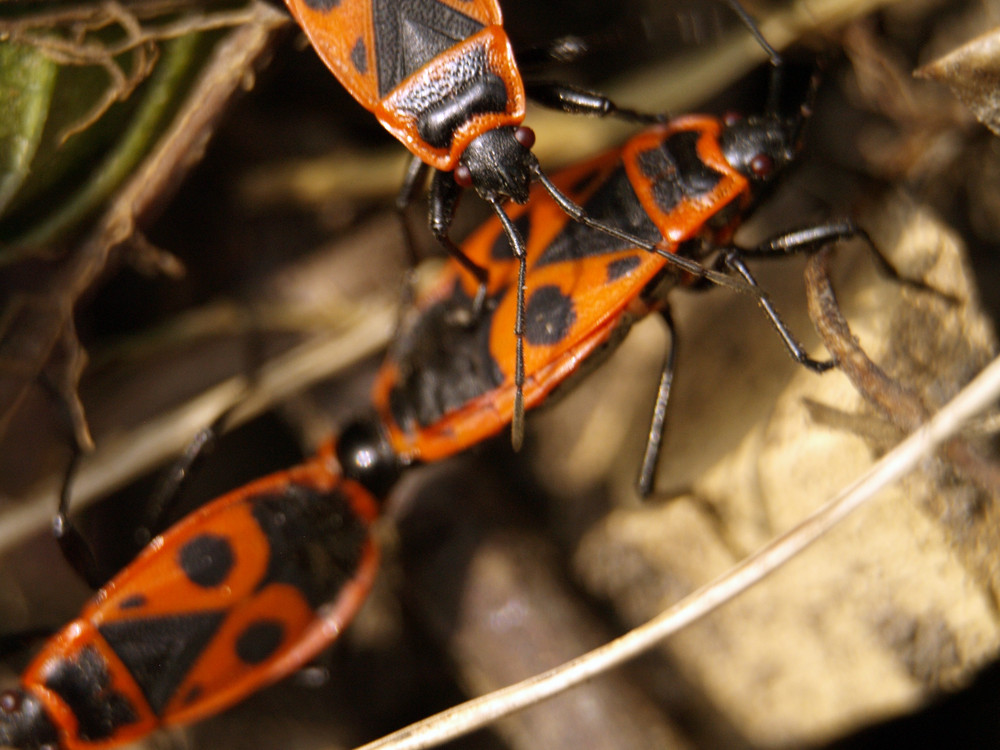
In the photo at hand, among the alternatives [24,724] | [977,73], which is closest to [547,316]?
[977,73]

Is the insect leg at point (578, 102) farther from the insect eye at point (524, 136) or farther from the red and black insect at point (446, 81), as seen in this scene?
the insect eye at point (524, 136)

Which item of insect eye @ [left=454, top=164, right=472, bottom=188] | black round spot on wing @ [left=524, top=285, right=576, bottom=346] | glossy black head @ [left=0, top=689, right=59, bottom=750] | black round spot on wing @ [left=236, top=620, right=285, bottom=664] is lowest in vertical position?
black round spot on wing @ [left=236, top=620, right=285, bottom=664]

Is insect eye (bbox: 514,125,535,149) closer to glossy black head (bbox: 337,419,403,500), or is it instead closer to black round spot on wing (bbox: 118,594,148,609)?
glossy black head (bbox: 337,419,403,500)

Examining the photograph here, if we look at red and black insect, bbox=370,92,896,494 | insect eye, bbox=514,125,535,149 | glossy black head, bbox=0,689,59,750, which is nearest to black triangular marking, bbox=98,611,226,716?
glossy black head, bbox=0,689,59,750

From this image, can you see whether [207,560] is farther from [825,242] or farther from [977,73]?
[977,73]

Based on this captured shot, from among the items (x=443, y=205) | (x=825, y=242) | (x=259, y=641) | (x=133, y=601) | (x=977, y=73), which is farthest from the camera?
(x=259, y=641)

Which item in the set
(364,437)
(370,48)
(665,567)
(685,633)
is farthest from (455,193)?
(685,633)
